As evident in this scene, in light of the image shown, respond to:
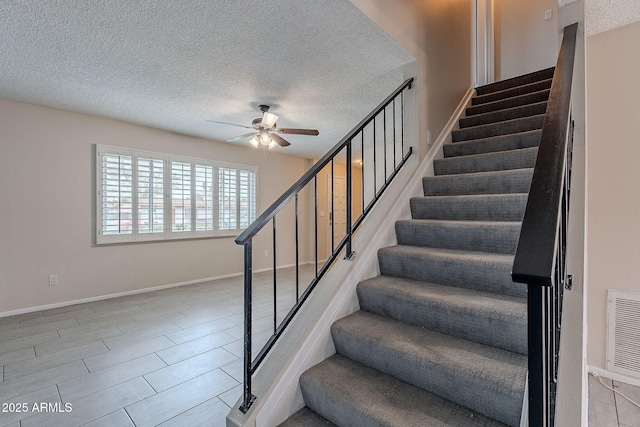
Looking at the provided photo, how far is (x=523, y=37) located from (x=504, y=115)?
2.59 m

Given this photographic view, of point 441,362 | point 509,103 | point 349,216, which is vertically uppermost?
point 509,103

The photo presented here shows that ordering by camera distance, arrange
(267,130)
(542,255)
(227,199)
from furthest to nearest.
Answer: (227,199), (267,130), (542,255)

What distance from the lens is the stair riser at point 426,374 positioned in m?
1.12

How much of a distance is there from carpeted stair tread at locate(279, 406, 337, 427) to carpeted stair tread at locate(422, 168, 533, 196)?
194cm

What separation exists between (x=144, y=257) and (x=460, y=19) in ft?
17.9

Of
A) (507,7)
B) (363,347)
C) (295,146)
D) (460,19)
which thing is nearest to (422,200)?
(363,347)

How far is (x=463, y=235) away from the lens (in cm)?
196

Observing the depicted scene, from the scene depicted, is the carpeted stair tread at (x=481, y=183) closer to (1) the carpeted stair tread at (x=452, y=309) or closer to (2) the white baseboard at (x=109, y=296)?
(1) the carpeted stair tread at (x=452, y=309)

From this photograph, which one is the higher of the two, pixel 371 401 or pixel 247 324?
pixel 247 324

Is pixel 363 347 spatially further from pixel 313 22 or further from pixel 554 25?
pixel 554 25

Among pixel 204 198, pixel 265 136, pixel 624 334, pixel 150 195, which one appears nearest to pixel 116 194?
pixel 150 195

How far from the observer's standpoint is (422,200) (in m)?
2.41

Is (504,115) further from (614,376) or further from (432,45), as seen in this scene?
(614,376)

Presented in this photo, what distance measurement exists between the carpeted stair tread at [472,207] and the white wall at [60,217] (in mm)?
4099
